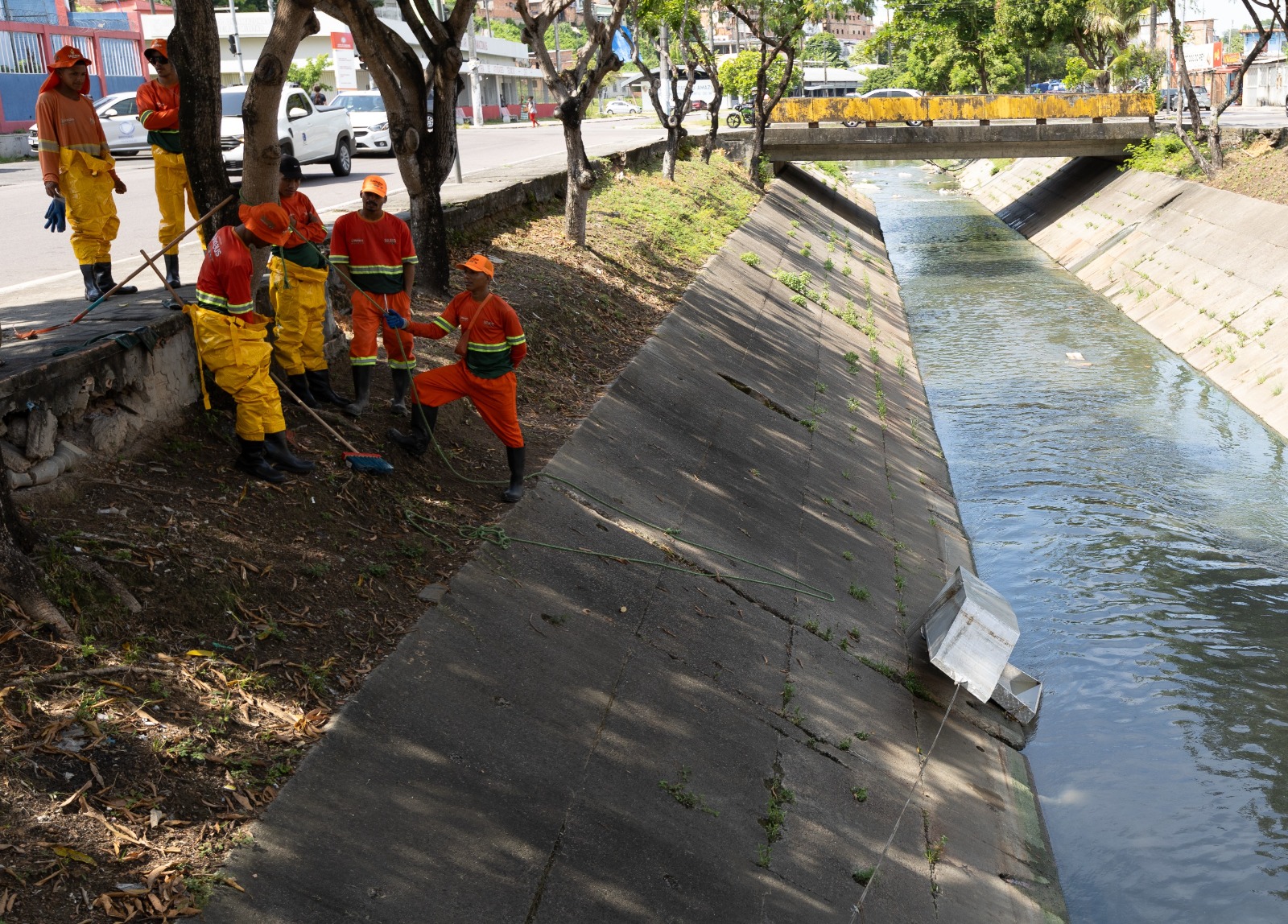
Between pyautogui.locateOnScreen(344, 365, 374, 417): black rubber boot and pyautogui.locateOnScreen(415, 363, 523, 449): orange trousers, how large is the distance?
0.56 m

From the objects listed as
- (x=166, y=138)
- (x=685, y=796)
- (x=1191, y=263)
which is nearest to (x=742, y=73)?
(x=1191, y=263)

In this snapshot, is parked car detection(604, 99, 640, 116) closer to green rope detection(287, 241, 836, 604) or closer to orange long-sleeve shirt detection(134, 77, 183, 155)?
orange long-sleeve shirt detection(134, 77, 183, 155)

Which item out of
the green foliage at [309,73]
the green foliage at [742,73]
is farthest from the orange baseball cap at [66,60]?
the green foliage at [309,73]

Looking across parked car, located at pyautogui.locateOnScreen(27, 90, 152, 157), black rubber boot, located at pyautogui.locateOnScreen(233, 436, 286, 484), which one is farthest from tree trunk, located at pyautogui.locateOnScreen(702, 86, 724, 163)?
black rubber boot, located at pyautogui.locateOnScreen(233, 436, 286, 484)

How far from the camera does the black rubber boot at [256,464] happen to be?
6.75 meters

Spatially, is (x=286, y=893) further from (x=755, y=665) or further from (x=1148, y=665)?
(x=1148, y=665)

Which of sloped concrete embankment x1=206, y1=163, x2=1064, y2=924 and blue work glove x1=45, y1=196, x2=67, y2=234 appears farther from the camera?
blue work glove x1=45, y1=196, x2=67, y2=234

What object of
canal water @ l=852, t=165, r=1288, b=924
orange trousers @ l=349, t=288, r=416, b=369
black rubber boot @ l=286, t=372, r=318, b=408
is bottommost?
canal water @ l=852, t=165, r=1288, b=924

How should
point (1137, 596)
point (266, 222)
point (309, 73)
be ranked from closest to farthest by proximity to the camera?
point (266, 222), point (1137, 596), point (309, 73)

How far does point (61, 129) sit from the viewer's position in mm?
8172

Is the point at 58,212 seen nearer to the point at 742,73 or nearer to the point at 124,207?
the point at 124,207

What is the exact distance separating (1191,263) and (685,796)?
21.3 metres

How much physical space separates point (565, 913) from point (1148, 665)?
748cm

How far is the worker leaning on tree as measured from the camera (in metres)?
7.56
